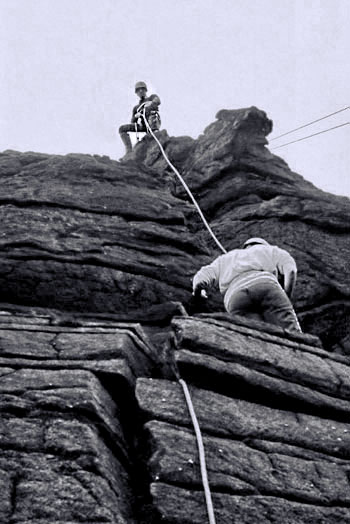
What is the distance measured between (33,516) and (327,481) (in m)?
2.77

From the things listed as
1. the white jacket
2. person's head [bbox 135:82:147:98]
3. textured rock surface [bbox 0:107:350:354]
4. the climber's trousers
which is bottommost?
the climber's trousers

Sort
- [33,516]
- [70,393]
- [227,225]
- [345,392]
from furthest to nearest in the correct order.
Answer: [227,225] → [345,392] → [70,393] → [33,516]

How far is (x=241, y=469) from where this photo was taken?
643cm

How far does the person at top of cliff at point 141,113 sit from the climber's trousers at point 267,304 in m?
12.6

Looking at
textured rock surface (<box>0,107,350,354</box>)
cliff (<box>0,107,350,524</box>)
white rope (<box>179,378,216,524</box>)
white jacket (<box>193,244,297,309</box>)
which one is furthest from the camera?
textured rock surface (<box>0,107,350,354</box>)

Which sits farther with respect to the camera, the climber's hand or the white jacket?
the climber's hand

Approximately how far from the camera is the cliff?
5922 millimetres

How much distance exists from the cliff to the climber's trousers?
24.7 inches

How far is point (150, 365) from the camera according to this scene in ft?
27.5

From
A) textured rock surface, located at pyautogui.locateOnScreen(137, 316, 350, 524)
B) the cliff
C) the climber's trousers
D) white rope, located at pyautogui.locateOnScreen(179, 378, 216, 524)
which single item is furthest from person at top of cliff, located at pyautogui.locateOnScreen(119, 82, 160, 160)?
white rope, located at pyautogui.locateOnScreen(179, 378, 216, 524)

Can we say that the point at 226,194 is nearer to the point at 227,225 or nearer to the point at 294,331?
the point at 227,225

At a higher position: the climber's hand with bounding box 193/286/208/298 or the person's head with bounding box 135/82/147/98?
the person's head with bounding box 135/82/147/98

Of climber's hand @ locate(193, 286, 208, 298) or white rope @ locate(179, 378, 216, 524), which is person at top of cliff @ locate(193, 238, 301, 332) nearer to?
climber's hand @ locate(193, 286, 208, 298)

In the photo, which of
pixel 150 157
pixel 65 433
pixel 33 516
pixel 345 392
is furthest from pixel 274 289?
pixel 150 157
